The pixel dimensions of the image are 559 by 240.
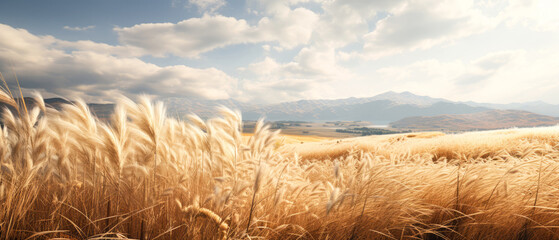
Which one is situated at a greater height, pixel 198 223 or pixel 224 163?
pixel 224 163

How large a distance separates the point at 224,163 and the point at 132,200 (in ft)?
2.68

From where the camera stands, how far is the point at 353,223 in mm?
1666

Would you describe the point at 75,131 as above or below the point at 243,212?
above

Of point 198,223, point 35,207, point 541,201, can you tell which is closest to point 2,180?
point 35,207

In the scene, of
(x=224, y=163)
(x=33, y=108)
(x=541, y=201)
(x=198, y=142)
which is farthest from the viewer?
(x=33, y=108)

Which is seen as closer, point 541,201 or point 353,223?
point 353,223

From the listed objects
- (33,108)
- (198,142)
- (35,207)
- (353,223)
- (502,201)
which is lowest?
(35,207)

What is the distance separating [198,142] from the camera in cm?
261

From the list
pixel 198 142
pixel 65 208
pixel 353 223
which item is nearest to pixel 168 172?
pixel 198 142

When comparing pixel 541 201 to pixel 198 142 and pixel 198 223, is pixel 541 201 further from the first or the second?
pixel 198 142

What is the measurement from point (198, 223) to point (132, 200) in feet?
1.99

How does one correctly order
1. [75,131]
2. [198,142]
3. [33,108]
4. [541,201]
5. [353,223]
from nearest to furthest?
[353,223] → [75,131] → [541,201] → [198,142] → [33,108]

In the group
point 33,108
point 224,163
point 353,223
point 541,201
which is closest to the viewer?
point 353,223

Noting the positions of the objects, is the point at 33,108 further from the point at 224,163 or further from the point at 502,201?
the point at 502,201
